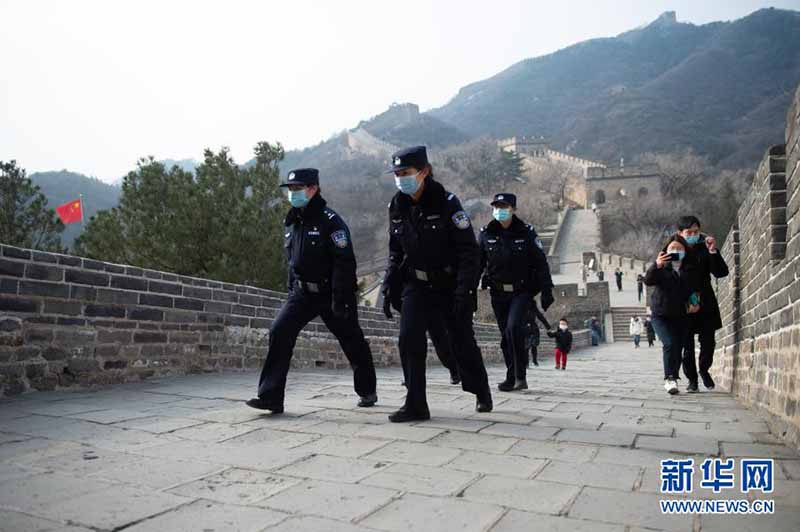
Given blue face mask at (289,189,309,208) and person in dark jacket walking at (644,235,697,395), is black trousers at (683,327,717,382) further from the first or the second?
blue face mask at (289,189,309,208)

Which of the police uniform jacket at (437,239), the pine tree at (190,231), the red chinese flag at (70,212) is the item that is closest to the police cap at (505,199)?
the police uniform jacket at (437,239)

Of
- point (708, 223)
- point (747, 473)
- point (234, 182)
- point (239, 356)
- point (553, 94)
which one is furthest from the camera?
point (553, 94)

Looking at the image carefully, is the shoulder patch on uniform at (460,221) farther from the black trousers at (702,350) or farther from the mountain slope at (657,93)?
the mountain slope at (657,93)

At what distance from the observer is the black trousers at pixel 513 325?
642cm

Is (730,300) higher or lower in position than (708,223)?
lower

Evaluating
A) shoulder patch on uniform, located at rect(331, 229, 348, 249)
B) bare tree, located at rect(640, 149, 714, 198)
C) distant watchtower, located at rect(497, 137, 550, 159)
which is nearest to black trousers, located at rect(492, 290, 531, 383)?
shoulder patch on uniform, located at rect(331, 229, 348, 249)

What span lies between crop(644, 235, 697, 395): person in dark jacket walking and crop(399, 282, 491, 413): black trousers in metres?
2.76

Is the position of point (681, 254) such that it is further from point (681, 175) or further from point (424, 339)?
point (681, 175)

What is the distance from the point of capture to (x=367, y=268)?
201 feet

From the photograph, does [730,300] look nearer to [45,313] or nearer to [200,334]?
[200,334]

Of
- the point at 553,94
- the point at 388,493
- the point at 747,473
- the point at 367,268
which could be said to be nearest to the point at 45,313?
the point at 388,493

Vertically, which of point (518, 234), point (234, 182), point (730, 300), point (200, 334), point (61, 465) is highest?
point (234, 182)

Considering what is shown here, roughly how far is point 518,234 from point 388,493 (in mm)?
4313

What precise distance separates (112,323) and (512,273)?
3.94m
